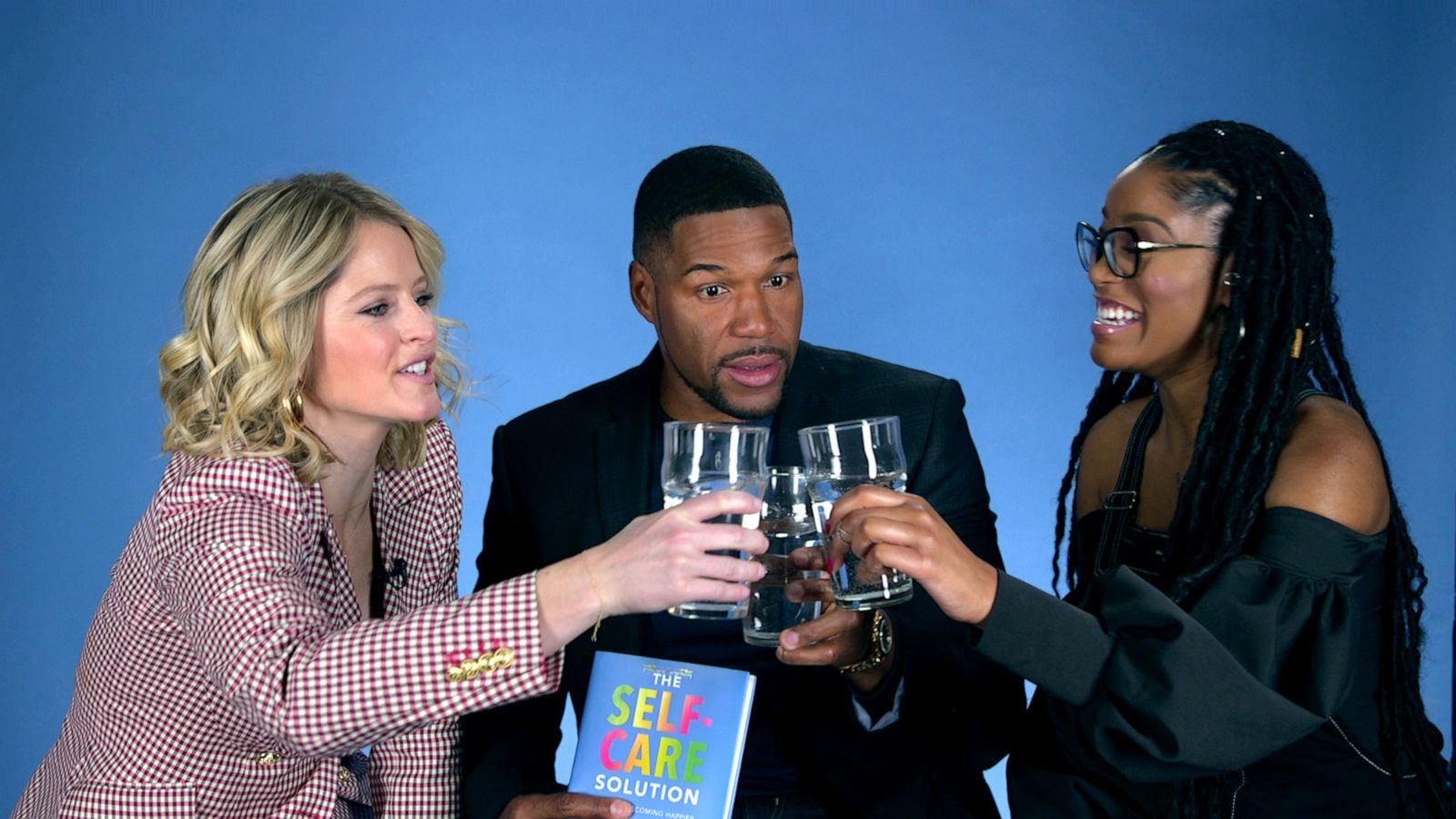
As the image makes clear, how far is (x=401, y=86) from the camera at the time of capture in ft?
14.6

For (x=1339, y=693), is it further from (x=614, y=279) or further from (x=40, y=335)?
(x=40, y=335)

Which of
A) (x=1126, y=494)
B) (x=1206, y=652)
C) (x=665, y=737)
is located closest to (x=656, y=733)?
(x=665, y=737)

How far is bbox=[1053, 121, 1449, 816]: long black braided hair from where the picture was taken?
2398 millimetres

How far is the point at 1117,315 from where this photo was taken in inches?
103

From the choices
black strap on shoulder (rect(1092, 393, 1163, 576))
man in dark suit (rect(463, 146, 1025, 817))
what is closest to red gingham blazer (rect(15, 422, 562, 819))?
man in dark suit (rect(463, 146, 1025, 817))

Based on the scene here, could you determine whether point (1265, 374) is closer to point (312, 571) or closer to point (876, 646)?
point (876, 646)

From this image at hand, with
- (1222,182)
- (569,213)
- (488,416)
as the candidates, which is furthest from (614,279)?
(1222,182)

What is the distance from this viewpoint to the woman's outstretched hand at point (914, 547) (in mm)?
2059

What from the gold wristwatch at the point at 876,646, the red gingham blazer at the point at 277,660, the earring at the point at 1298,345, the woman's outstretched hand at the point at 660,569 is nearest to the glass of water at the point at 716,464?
the woman's outstretched hand at the point at 660,569

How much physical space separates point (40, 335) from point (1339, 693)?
3771 millimetres

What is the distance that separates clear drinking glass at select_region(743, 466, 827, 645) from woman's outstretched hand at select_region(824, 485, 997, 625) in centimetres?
16

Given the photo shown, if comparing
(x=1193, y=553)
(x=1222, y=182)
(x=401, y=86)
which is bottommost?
(x=1193, y=553)

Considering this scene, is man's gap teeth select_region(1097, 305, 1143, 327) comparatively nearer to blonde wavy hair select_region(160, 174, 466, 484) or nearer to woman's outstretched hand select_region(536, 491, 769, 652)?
woman's outstretched hand select_region(536, 491, 769, 652)

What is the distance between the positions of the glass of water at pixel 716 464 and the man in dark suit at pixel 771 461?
44cm
